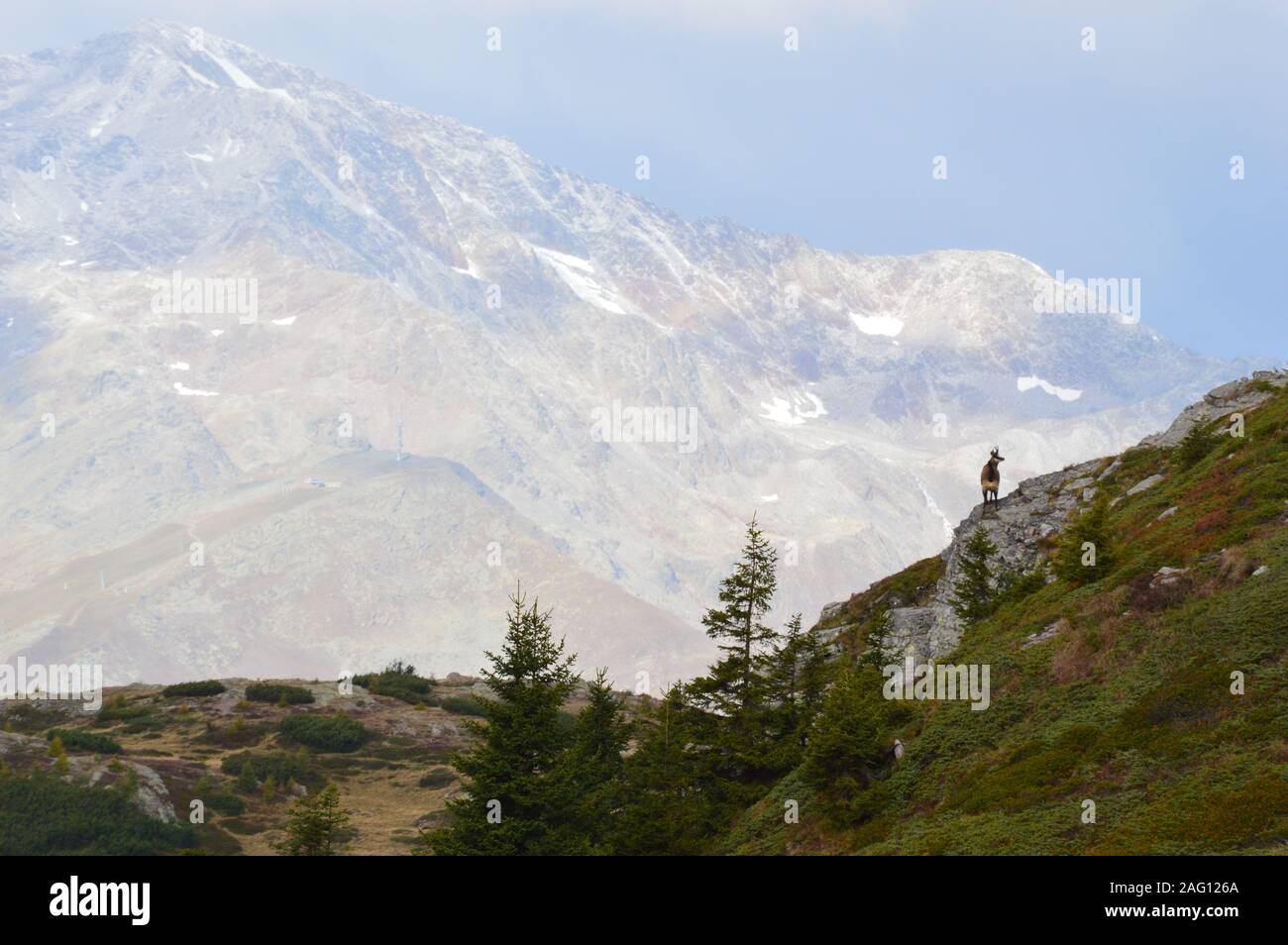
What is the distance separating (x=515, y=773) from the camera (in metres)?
28.4

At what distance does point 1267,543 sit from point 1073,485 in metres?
23.4

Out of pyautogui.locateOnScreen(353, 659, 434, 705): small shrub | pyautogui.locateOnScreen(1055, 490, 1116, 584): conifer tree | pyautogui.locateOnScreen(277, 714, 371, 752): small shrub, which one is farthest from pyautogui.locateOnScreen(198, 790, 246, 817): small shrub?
pyautogui.locateOnScreen(1055, 490, 1116, 584): conifer tree

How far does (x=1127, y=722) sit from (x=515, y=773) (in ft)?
48.9

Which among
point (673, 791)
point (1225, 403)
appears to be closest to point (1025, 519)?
point (1225, 403)

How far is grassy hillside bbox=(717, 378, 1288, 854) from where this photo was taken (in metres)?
17.7

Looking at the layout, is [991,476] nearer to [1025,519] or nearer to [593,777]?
[1025,519]

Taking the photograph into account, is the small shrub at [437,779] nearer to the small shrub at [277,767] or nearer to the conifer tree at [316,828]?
the small shrub at [277,767]

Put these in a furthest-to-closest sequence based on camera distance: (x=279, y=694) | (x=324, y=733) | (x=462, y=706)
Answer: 1. (x=462, y=706)
2. (x=279, y=694)
3. (x=324, y=733)

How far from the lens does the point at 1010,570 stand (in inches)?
1592
